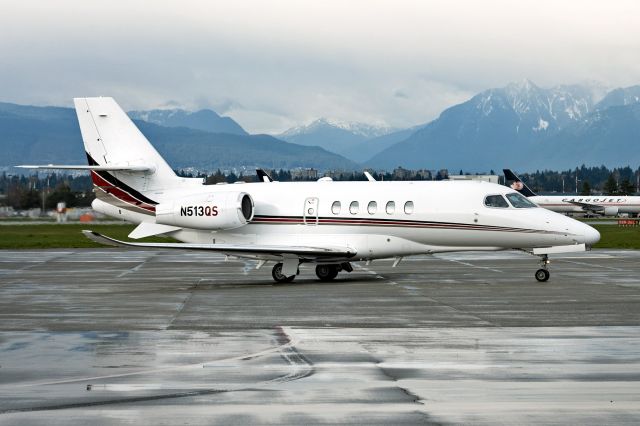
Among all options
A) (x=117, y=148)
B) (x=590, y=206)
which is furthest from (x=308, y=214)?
(x=590, y=206)

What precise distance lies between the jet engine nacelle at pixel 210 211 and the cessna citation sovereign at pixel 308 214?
3 centimetres

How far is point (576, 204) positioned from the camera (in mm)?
138500

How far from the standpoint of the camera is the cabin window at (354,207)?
29.2 metres

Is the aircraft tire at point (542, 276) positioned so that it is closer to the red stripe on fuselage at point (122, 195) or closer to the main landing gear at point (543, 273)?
the main landing gear at point (543, 273)

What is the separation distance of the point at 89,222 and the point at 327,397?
97.0m

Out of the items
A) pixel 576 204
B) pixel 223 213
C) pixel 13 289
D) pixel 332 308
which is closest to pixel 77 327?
pixel 332 308

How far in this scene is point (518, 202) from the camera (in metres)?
28.6

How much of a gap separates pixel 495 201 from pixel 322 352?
14.9m

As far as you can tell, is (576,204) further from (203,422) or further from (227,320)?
(203,422)

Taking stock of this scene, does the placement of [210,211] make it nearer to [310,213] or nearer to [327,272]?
[310,213]

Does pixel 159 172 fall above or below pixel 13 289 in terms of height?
above

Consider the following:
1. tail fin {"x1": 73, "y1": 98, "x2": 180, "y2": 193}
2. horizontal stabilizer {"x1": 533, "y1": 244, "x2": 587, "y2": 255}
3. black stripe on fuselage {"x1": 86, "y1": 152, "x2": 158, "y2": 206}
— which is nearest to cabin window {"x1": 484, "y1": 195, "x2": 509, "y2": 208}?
horizontal stabilizer {"x1": 533, "y1": 244, "x2": 587, "y2": 255}

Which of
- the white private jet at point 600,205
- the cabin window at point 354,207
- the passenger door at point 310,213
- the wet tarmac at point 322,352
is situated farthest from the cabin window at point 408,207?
the white private jet at point 600,205

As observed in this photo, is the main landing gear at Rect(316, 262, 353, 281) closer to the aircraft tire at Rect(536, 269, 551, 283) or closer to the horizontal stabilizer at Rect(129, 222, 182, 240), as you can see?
the horizontal stabilizer at Rect(129, 222, 182, 240)
